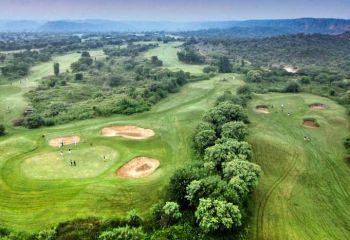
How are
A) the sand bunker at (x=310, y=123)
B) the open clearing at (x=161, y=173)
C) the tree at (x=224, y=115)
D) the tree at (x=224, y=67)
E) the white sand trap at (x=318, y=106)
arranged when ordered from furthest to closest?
1. the tree at (x=224, y=67)
2. the white sand trap at (x=318, y=106)
3. the sand bunker at (x=310, y=123)
4. the tree at (x=224, y=115)
5. the open clearing at (x=161, y=173)

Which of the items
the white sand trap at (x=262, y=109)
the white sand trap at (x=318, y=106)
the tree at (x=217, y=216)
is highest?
the white sand trap at (x=318, y=106)

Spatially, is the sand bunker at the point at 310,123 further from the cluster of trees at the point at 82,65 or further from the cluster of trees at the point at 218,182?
the cluster of trees at the point at 82,65

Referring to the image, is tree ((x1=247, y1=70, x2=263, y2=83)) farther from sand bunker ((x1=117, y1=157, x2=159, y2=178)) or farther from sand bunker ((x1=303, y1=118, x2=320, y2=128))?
sand bunker ((x1=117, y1=157, x2=159, y2=178))

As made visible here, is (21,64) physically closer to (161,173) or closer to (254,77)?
(254,77)

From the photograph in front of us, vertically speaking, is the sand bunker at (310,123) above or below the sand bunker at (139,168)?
above

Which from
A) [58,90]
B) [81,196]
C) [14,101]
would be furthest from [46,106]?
[81,196]

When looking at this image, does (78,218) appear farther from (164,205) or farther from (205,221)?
(205,221)

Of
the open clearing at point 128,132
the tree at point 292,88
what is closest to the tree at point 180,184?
the open clearing at point 128,132
